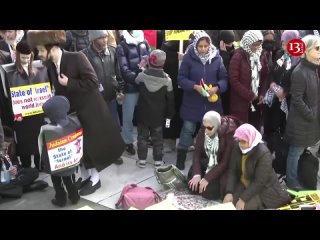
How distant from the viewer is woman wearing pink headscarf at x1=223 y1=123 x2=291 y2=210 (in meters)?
4.53

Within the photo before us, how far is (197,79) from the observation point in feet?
18.2

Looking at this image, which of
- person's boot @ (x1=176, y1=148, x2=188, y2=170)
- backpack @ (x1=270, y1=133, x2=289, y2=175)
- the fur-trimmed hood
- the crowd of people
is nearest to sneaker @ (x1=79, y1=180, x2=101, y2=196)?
the crowd of people

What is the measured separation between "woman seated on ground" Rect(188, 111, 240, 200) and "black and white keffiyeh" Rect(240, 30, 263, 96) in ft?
2.80

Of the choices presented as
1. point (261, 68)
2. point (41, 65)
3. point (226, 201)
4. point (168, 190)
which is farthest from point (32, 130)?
point (261, 68)

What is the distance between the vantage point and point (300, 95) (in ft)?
16.0

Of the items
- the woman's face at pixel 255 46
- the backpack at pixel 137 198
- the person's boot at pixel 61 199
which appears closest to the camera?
the backpack at pixel 137 198

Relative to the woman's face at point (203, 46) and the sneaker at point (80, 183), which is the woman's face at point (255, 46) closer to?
the woman's face at point (203, 46)

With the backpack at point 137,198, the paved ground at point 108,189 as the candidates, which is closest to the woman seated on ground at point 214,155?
the backpack at point 137,198

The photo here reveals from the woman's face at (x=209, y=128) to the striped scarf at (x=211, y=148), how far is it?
5 centimetres

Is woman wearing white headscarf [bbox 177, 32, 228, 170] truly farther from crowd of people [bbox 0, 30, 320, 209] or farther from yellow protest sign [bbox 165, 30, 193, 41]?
yellow protest sign [bbox 165, 30, 193, 41]

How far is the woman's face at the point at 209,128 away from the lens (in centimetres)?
490

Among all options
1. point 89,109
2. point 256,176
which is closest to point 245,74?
point 256,176

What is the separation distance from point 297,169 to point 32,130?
3093mm

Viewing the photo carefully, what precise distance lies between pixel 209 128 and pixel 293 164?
108 cm
